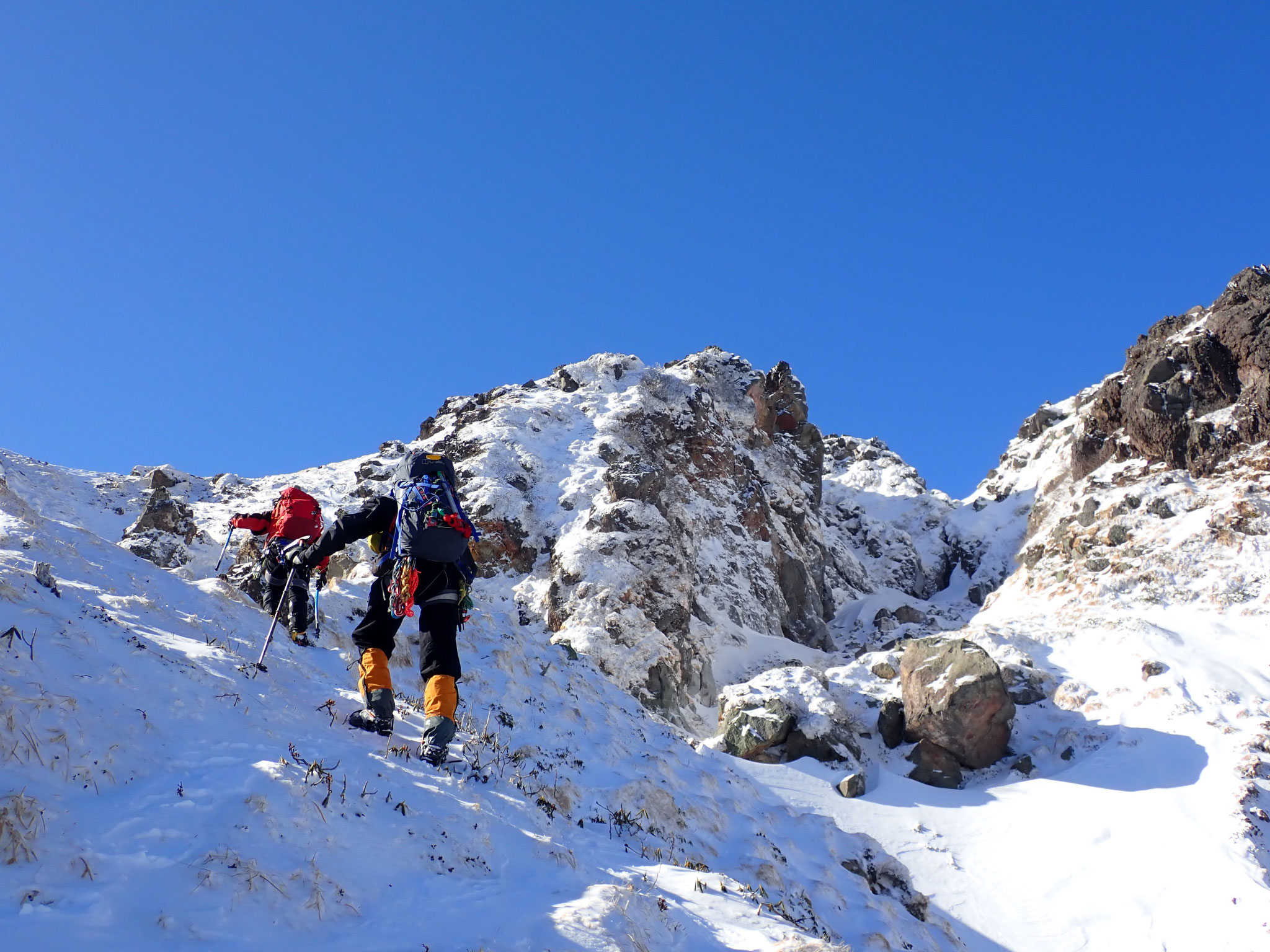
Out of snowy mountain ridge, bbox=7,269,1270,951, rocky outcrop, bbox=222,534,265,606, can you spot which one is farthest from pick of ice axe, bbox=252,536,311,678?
rocky outcrop, bbox=222,534,265,606

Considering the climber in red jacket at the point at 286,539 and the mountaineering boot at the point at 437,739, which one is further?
the climber in red jacket at the point at 286,539

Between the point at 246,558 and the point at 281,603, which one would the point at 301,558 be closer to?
the point at 281,603

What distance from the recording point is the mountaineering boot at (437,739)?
224 inches

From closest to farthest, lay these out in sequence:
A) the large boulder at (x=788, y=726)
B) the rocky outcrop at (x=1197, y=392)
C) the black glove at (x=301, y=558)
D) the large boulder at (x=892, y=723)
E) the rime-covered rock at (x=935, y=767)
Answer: the black glove at (x=301, y=558)
the rime-covered rock at (x=935, y=767)
the large boulder at (x=788, y=726)
the large boulder at (x=892, y=723)
the rocky outcrop at (x=1197, y=392)

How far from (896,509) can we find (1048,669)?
38983mm

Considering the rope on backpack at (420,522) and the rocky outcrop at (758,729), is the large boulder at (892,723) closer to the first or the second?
the rocky outcrop at (758,729)

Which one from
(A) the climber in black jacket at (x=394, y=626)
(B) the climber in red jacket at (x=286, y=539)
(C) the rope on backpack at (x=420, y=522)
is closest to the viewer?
(A) the climber in black jacket at (x=394, y=626)

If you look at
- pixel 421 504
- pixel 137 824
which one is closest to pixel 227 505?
pixel 421 504

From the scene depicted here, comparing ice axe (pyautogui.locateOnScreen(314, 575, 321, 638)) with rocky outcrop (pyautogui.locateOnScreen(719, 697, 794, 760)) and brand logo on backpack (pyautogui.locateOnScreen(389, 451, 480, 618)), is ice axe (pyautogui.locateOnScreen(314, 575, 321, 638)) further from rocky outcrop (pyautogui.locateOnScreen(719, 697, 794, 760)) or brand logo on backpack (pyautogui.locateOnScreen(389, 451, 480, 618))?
rocky outcrop (pyautogui.locateOnScreen(719, 697, 794, 760))

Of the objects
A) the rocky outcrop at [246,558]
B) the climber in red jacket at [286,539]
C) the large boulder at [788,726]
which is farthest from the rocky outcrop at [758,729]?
the rocky outcrop at [246,558]

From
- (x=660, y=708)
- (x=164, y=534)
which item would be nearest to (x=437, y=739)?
(x=660, y=708)

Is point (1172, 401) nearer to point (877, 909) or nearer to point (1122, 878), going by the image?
point (1122, 878)

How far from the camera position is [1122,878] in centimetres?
1283

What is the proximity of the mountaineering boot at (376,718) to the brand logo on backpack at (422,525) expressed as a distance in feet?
2.17
